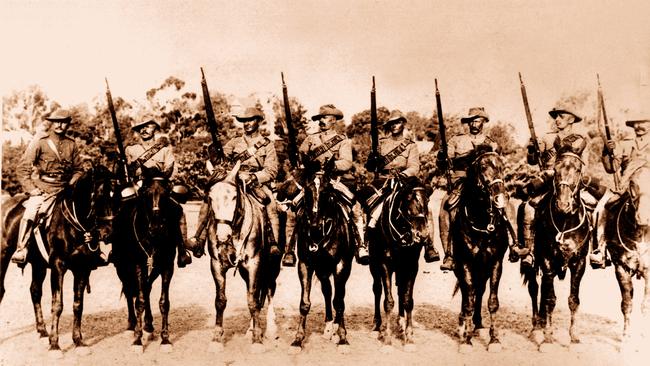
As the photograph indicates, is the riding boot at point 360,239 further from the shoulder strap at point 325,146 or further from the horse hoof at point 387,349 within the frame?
the horse hoof at point 387,349

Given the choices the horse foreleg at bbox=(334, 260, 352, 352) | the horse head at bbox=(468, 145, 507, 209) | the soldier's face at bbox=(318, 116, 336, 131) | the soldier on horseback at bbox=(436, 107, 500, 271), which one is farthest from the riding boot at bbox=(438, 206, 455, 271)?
the soldier's face at bbox=(318, 116, 336, 131)

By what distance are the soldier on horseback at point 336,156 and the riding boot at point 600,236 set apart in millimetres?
3857

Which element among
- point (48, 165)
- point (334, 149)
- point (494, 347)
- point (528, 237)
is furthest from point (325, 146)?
point (48, 165)

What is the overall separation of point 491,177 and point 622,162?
10.2 feet

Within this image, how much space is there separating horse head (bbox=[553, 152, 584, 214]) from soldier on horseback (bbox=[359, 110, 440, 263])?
87.5 inches

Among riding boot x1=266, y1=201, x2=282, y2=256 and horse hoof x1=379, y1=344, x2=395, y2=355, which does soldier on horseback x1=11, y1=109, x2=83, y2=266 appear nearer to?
riding boot x1=266, y1=201, x2=282, y2=256

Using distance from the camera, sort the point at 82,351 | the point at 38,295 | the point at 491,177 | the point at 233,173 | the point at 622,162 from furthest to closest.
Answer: the point at 622,162 < the point at 38,295 < the point at 233,173 < the point at 82,351 < the point at 491,177

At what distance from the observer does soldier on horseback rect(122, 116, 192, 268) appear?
1121 centimetres

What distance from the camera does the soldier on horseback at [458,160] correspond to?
11.1 metres

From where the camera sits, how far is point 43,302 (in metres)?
13.6

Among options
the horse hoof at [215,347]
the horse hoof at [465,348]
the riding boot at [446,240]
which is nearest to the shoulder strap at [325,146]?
the riding boot at [446,240]

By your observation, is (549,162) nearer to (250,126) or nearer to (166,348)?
(250,126)

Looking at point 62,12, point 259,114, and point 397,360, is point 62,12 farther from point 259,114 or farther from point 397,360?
point 397,360

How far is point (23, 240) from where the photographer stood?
10.6 meters
